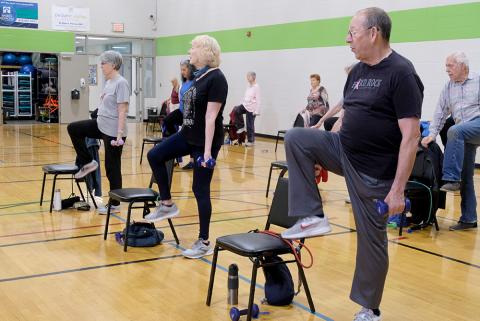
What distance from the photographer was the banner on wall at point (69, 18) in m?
17.2

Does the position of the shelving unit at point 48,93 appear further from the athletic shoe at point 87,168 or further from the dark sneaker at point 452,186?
the dark sneaker at point 452,186

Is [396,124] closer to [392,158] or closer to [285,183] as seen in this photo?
[392,158]

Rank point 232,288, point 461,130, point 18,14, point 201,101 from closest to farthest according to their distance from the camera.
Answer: point 232,288, point 201,101, point 461,130, point 18,14

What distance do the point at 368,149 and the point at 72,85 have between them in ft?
53.1

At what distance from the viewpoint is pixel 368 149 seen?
112 inches

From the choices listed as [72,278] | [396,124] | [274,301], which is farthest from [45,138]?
[396,124]

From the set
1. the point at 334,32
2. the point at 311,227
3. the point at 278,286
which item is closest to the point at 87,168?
the point at 278,286

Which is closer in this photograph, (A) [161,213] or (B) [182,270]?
(B) [182,270]

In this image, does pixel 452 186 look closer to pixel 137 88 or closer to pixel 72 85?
pixel 72 85

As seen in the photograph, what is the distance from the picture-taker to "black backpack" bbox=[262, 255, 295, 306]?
355 centimetres

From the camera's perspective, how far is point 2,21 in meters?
16.5

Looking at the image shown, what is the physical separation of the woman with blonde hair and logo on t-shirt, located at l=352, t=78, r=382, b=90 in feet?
5.13

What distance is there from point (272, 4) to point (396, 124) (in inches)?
490

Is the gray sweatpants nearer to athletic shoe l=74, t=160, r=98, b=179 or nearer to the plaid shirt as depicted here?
the plaid shirt
